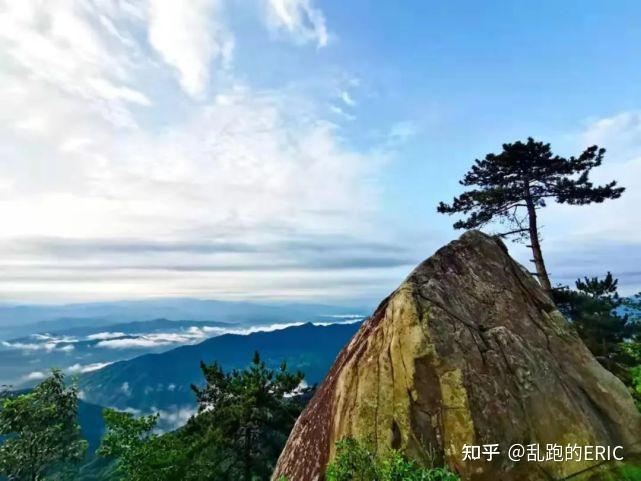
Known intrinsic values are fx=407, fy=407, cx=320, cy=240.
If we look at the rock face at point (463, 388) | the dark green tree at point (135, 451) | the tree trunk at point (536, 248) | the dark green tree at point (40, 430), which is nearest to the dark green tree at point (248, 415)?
the dark green tree at point (135, 451)

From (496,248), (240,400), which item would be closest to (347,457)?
(496,248)

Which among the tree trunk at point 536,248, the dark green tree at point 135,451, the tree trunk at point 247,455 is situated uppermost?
the tree trunk at point 536,248

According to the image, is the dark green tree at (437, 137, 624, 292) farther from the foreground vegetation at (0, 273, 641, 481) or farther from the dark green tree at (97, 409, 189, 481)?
the dark green tree at (97, 409, 189, 481)

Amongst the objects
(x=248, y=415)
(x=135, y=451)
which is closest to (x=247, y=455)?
(x=248, y=415)

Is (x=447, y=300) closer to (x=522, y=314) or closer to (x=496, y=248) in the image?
(x=522, y=314)

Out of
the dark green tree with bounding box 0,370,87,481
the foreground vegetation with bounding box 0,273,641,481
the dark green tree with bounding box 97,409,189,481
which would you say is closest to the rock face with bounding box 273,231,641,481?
the dark green tree with bounding box 97,409,189,481

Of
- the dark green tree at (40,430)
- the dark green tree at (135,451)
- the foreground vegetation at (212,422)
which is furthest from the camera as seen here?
the dark green tree at (40,430)

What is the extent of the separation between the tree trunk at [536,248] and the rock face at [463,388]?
513 inches

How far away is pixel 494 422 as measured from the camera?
47.2ft

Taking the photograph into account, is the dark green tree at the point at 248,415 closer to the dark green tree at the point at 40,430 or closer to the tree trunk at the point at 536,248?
the dark green tree at the point at 40,430

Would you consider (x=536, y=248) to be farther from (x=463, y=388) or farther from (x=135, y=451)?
(x=135, y=451)

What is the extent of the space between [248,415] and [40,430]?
1535cm

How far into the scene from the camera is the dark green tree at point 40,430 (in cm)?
2931

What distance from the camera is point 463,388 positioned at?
1482 centimetres
